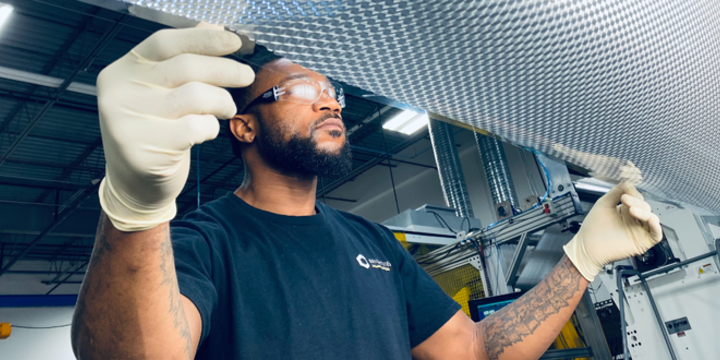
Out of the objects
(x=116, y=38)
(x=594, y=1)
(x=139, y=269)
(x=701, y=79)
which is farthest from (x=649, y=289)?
(x=116, y=38)

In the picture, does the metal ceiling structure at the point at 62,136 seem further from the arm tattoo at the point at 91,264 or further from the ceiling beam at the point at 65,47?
the arm tattoo at the point at 91,264

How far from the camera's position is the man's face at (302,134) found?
93cm

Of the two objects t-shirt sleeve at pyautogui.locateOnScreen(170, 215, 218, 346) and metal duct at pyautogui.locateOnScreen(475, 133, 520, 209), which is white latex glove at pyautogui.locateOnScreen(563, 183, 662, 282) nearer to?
t-shirt sleeve at pyautogui.locateOnScreen(170, 215, 218, 346)

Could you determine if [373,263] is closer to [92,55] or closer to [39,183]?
[92,55]

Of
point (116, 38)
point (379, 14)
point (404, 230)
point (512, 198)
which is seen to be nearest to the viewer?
point (379, 14)

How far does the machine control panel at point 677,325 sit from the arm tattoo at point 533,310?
1.68m

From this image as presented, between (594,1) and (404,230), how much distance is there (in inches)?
94.1

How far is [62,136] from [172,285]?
750 centimetres

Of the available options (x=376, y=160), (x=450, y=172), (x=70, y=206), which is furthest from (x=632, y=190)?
(x=70, y=206)

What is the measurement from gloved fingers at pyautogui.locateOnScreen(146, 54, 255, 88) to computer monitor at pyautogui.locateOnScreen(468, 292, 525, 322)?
1.90 meters

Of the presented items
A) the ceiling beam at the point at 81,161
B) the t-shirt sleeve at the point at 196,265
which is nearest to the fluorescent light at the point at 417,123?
the t-shirt sleeve at the point at 196,265

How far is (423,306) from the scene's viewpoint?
108 cm

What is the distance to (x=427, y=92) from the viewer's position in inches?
21.3

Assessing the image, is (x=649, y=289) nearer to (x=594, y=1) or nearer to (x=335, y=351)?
(x=335, y=351)
